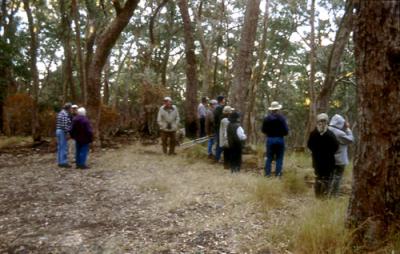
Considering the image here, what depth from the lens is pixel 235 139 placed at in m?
10.2

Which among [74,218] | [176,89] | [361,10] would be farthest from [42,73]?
[361,10]

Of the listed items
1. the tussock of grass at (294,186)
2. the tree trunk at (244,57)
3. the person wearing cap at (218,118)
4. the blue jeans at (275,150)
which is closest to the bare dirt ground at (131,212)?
the tussock of grass at (294,186)

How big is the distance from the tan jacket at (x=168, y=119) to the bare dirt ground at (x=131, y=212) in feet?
7.05

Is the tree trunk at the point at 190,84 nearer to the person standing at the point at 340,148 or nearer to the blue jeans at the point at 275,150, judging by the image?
the blue jeans at the point at 275,150

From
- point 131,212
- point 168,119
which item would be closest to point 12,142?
point 168,119

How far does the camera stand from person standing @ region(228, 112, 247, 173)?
1017 cm

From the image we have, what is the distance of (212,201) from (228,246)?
204cm

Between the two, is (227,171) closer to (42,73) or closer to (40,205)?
(40,205)

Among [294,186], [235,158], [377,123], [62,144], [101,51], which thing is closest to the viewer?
[377,123]

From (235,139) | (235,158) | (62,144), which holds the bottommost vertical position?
(235,158)

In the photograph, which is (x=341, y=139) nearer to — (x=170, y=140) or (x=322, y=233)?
(x=322, y=233)

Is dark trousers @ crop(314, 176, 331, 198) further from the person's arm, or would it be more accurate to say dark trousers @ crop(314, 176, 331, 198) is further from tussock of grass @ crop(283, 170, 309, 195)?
the person's arm

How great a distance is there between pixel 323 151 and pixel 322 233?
3.09 meters

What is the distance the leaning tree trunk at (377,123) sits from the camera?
4160mm
